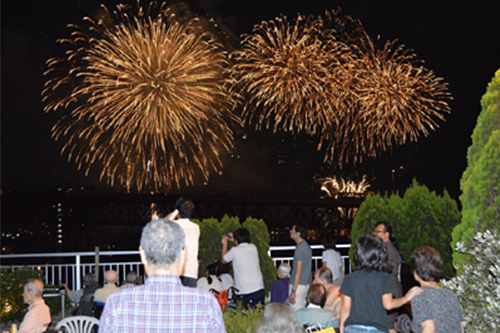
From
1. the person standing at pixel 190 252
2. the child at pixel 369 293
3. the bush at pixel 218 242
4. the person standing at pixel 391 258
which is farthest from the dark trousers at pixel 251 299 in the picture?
the child at pixel 369 293

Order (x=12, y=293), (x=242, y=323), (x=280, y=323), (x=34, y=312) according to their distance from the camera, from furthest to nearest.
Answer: (x=12, y=293) < (x=242, y=323) < (x=34, y=312) < (x=280, y=323)

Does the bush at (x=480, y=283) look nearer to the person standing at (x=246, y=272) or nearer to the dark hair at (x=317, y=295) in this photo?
the dark hair at (x=317, y=295)

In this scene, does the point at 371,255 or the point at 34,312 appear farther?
the point at 34,312

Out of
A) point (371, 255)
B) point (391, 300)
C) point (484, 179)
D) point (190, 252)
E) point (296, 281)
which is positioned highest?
point (484, 179)

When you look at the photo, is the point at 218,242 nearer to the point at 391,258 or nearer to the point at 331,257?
the point at 331,257

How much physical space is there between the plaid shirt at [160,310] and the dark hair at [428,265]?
2.28m

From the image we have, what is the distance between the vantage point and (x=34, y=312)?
655 cm

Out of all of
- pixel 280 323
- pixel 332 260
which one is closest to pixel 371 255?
pixel 280 323

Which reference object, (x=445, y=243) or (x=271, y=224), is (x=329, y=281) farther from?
(x=271, y=224)

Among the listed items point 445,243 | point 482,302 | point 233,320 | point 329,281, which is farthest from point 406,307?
point 445,243

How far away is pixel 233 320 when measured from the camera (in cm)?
736

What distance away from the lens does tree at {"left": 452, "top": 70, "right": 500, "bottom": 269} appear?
6.38 metres

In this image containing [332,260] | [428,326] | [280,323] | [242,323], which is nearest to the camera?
[280,323]

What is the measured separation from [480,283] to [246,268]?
12.2 feet
